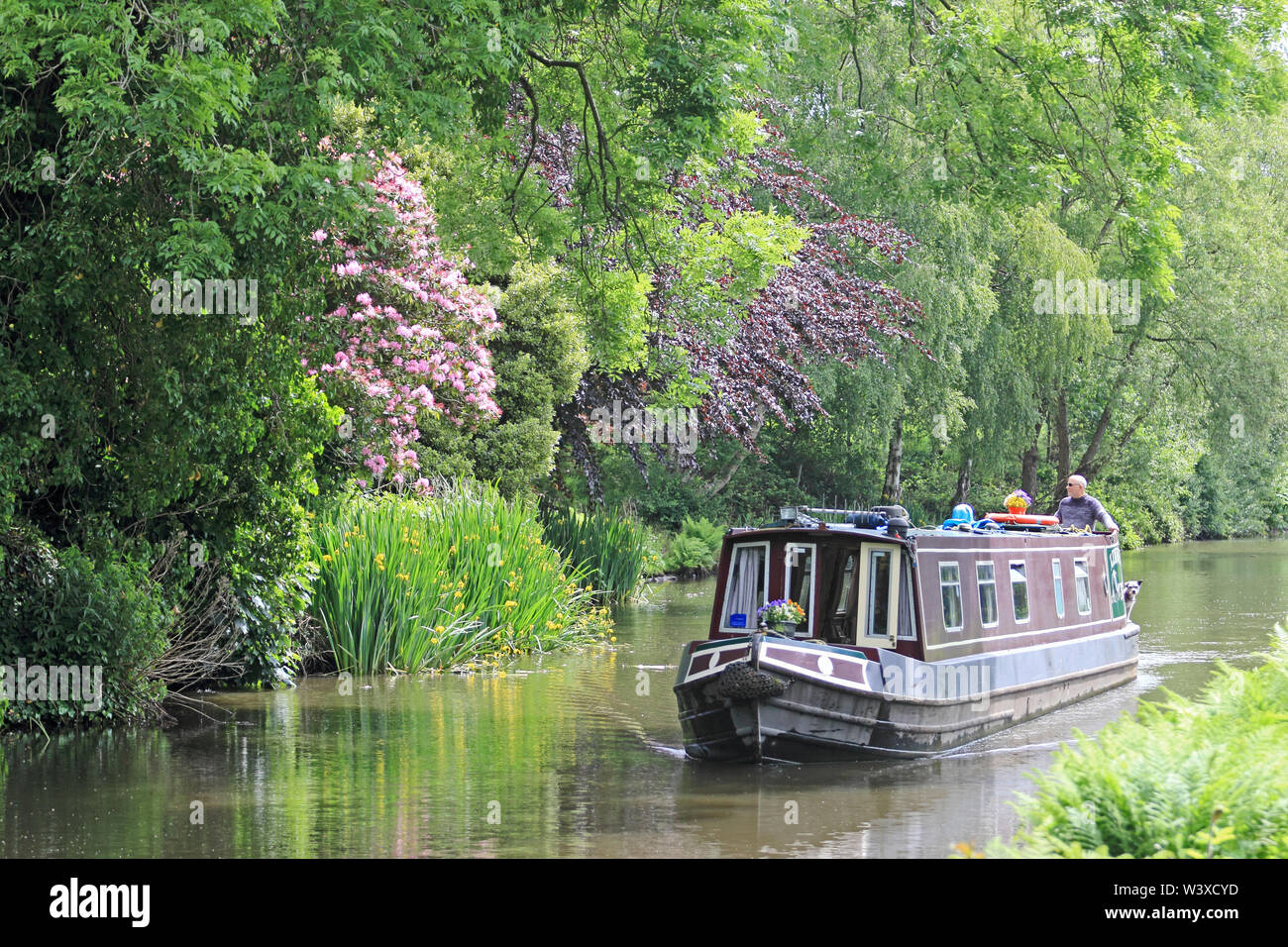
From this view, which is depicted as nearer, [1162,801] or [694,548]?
[1162,801]

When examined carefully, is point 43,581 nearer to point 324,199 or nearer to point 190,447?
point 190,447

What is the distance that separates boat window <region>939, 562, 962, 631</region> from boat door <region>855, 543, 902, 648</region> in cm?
74

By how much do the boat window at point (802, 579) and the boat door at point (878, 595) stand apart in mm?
432

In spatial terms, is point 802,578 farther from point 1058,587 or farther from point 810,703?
point 1058,587

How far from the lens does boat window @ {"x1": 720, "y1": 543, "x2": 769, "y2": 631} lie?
1325 centimetres

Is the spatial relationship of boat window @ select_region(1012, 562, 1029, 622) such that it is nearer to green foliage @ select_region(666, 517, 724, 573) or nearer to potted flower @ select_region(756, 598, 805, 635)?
potted flower @ select_region(756, 598, 805, 635)

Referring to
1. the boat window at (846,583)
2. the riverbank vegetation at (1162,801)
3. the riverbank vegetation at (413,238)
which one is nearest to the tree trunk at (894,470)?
the riverbank vegetation at (413,238)

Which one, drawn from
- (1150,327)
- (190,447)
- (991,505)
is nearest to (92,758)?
(190,447)

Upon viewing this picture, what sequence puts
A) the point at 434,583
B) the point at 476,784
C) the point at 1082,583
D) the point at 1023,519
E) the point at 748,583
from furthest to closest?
1. the point at 1082,583
2. the point at 1023,519
3. the point at 434,583
4. the point at 748,583
5. the point at 476,784

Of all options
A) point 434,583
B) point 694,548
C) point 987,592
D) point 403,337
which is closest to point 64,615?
point 434,583

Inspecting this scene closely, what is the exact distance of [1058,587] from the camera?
16.7m

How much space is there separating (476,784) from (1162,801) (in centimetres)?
649

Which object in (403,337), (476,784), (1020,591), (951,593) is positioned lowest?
(476,784)

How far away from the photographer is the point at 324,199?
9.87m
